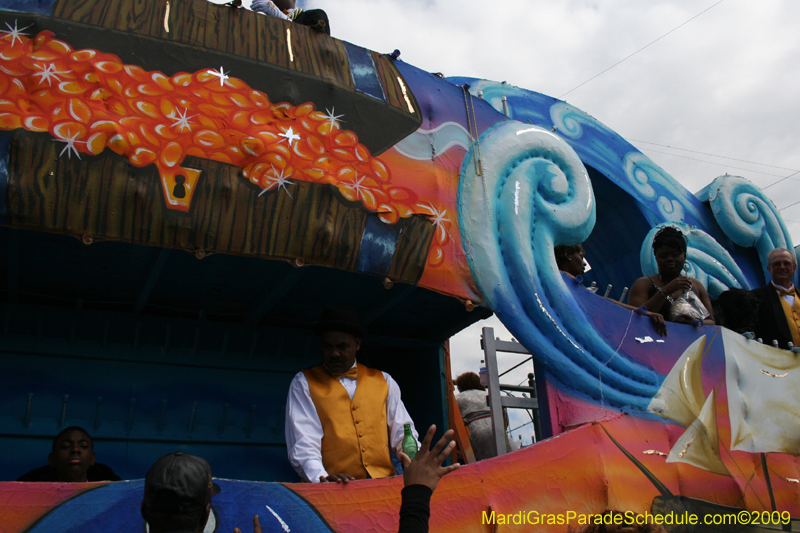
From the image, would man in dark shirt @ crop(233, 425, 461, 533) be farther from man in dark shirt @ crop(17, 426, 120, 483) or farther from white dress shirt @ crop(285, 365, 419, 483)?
man in dark shirt @ crop(17, 426, 120, 483)

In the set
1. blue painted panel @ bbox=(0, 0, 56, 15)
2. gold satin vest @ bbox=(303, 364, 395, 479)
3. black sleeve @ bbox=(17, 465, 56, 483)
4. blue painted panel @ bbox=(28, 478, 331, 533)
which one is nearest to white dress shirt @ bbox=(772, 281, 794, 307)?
gold satin vest @ bbox=(303, 364, 395, 479)

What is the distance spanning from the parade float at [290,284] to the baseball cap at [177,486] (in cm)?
104

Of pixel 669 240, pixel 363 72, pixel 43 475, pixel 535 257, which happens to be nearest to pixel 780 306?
pixel 669 240

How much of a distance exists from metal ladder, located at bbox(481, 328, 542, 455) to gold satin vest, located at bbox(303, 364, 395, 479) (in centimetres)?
83

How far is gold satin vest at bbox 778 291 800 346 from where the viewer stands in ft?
15.9

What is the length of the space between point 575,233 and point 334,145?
170 cm

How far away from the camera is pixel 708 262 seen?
20.0 feet

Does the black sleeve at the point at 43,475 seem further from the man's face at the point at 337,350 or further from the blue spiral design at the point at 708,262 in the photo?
the blue spiral design at the point at 708,262

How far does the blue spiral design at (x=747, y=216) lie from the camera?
644cm

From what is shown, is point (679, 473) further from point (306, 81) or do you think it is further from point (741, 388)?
point (306, 81)

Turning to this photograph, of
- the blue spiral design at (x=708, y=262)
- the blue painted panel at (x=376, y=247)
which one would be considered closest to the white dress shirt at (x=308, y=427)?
the blue painted panel at (x=376, y=247)

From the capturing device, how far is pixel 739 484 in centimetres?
403

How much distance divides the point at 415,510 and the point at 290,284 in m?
2.16

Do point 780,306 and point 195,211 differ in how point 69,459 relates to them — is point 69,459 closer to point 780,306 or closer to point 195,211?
point 195,211
